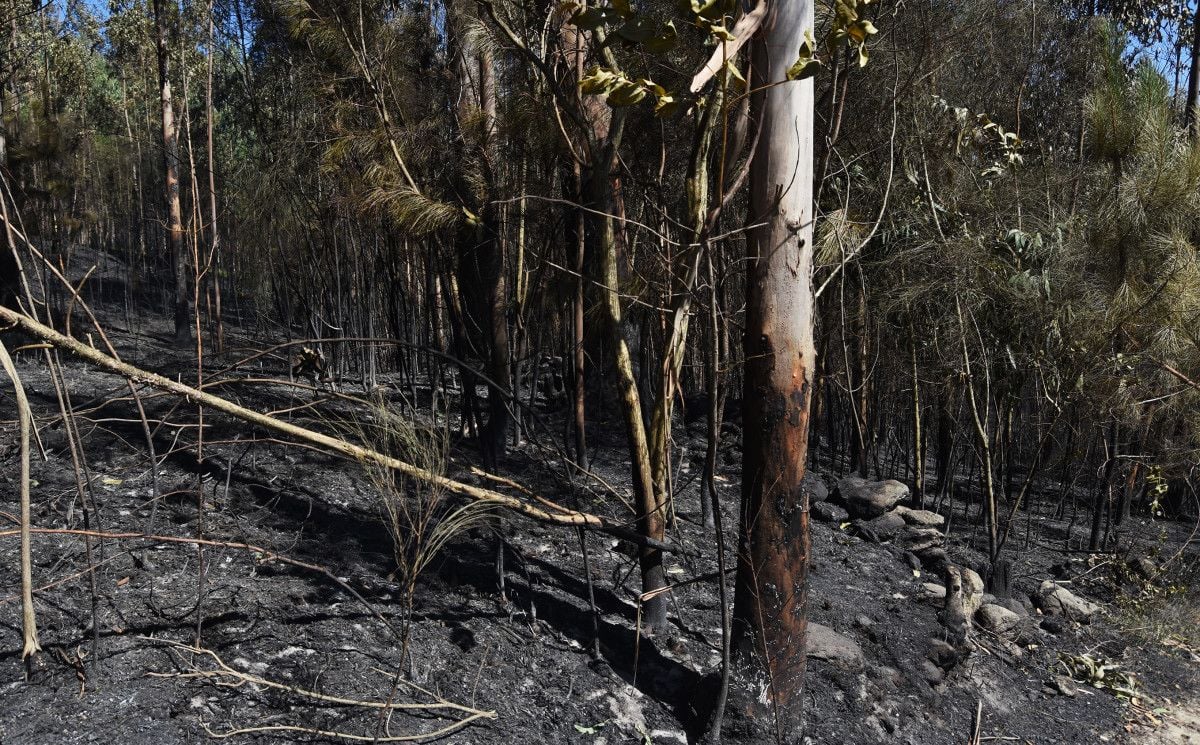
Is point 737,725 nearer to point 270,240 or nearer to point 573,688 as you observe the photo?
point 573,688

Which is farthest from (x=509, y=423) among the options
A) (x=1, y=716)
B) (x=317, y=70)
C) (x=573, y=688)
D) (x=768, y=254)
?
(x=1, y=716)

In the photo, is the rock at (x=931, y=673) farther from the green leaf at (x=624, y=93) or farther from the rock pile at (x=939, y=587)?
the green leaf at (x=624, y=93)

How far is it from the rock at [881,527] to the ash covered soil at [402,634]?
177 mm

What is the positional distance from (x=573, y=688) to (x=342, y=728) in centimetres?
97

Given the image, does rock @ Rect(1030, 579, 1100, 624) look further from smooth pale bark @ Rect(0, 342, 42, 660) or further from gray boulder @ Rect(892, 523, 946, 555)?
smooth pale bark @ Rect(0, 342, 42, 660)

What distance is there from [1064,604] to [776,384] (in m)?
3.49

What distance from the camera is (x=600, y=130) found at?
15.4 ft

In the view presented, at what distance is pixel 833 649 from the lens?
4.02 metres

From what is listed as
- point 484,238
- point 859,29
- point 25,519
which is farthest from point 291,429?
point 484,238

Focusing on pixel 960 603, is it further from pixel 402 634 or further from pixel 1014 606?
pixel 402 634

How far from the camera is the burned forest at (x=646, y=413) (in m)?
2.99

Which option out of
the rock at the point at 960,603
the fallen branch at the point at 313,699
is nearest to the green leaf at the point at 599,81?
the fallen branch at the point at 313,699

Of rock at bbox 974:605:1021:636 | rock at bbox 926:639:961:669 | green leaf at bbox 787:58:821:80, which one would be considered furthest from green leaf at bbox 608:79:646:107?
rock at bbox 974:605:1021:636

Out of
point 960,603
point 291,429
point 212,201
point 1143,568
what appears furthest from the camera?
point 1143,568
